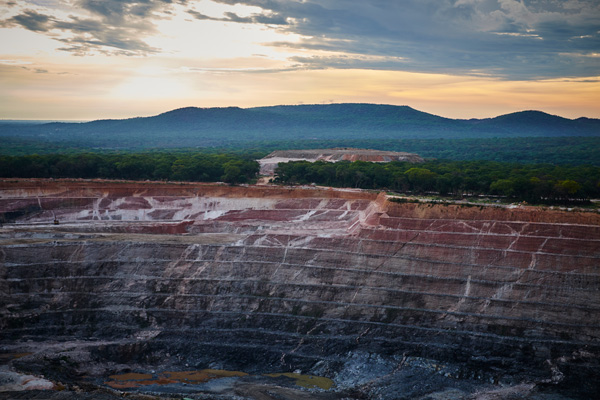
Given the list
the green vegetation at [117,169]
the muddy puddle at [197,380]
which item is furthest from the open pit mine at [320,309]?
the green vegetation at [117,169]

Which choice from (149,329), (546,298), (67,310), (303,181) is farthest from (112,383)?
(303,181)

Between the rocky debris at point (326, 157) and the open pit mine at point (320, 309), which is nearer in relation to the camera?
the open pit mine at point (320, 309)

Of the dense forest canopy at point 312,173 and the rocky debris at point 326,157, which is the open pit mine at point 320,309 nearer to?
the dense forest canopy at point 312,173

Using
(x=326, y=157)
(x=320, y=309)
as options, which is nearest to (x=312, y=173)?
(x=326, y=157)

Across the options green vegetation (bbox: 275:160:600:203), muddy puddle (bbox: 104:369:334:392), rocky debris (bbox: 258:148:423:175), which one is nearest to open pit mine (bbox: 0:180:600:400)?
muddy puddle (bbox: 104:369:334:392)

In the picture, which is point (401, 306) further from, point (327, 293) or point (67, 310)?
point (67, 310)
